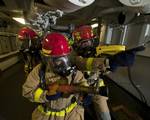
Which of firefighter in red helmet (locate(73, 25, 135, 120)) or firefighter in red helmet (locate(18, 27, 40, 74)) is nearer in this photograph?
firefighter in red helmet (locate(73, 25, 135, 120))

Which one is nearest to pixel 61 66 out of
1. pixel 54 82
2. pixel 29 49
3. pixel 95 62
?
pixel 54 82

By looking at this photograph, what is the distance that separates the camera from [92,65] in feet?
4.20

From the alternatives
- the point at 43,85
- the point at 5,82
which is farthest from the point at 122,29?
the point at 5,82

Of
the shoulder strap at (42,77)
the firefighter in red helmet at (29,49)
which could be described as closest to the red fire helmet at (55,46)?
the shoulder strap at (42,77)

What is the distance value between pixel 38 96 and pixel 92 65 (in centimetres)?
44

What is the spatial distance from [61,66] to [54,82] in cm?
12

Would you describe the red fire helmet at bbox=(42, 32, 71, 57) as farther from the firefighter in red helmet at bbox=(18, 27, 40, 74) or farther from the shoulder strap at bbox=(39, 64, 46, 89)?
the firefighter in red helmet at bbox=(18, 27, 40, 74)

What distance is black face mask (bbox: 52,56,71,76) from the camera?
1.21m

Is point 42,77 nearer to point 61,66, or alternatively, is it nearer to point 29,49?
point 61,66

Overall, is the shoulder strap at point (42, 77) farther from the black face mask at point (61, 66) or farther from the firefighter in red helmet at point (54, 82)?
the black face mask at point (61, 66)

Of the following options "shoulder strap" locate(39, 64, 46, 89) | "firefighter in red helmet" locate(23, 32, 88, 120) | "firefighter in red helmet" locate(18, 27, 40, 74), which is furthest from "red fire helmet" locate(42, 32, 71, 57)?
"firefighter in red helmet" locate(18, 27, 40, 74)

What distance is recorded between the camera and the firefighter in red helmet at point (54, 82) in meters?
1.19

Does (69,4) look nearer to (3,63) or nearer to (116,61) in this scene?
(116,61)

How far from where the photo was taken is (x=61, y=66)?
1208 millimetres
